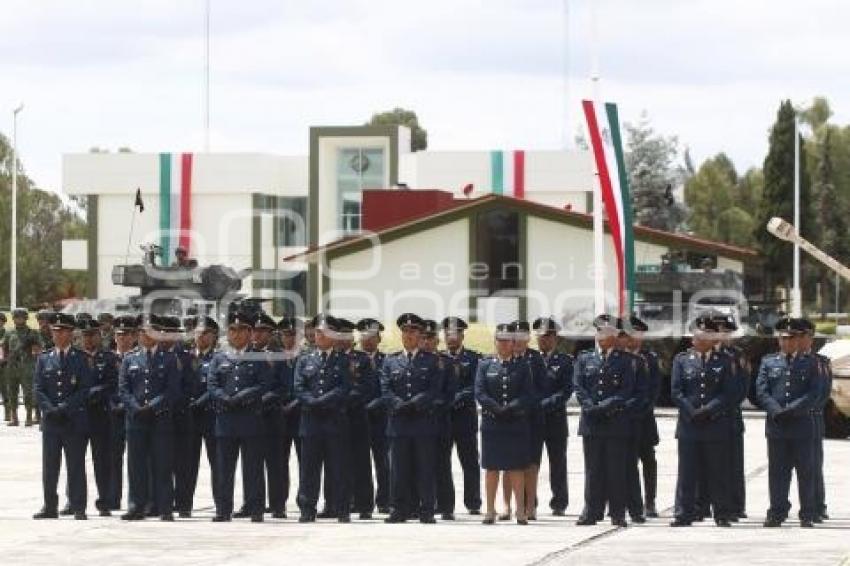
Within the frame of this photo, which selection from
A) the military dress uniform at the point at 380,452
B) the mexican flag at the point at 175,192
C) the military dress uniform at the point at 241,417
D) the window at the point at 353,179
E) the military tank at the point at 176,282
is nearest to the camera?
the military dress uniform at the point at 241,417

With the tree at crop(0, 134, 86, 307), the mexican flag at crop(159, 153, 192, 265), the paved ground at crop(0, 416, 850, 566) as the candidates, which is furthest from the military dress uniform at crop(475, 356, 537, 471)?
the tree at crop(0, 134, 86, 307)

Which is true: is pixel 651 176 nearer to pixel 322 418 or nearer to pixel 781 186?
pixel 781 186

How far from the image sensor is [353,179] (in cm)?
7769

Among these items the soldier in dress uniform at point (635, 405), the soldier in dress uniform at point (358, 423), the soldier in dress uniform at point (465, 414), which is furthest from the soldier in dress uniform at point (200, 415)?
the soldier in dress uniform at point (635, 405)

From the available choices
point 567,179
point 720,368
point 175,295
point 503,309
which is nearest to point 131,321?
point 720,368

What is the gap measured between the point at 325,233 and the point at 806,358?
2383 inches

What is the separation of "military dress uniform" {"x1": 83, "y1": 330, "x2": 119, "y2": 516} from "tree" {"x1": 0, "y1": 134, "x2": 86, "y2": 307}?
73.3 m

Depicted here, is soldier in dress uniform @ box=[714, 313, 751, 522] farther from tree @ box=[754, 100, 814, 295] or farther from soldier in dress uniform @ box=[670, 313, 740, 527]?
tree @ box=[754, 100, 814, 295]

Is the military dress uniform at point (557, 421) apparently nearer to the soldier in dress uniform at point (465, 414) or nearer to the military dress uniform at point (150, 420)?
the soldier in dress uniform at point (465, 414)

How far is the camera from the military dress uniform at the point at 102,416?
18250 mm

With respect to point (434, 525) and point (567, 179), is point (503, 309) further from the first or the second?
point (434, 525)

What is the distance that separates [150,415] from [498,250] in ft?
133

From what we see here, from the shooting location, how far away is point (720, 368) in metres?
17.3

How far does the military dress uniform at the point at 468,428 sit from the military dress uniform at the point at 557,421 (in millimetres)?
587
